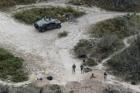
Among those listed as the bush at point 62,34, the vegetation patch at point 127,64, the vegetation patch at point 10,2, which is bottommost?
the vegetation patch at point 127,64

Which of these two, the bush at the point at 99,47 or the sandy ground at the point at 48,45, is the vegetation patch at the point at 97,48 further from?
the sandy ground at the point at 48,45

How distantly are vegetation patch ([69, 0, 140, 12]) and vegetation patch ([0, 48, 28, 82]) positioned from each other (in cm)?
1305

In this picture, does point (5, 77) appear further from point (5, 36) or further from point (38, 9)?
point (38, 9)

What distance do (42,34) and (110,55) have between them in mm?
7226

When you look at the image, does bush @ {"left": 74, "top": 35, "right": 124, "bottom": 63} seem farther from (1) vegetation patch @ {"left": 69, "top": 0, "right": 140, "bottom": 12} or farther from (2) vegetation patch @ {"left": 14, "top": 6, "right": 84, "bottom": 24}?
(1) vegetation patch @ {"left": 69, "top": 0, "right": 140, "bottom": 12}

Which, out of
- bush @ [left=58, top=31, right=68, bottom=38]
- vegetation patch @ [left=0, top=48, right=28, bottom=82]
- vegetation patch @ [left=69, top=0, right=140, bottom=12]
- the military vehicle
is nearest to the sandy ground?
bush @ [left=58, top=31, right=68, bottom=38]

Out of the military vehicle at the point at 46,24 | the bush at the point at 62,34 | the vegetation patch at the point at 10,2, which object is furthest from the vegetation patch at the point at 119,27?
the vegetation patch at the point at 10,2

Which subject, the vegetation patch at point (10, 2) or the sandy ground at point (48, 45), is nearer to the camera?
the sandy ground at point (48, 45)

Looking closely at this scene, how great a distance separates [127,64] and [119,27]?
731 centimetres

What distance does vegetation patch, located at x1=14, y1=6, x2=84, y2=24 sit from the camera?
4812 cm

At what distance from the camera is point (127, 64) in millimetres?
41188

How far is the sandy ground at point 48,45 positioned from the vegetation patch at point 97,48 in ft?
2.16

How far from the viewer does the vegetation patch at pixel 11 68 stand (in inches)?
1550

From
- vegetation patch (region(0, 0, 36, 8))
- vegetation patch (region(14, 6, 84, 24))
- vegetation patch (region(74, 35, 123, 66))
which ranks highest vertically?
vegetation patch (region(0, 0, 36, 8))
